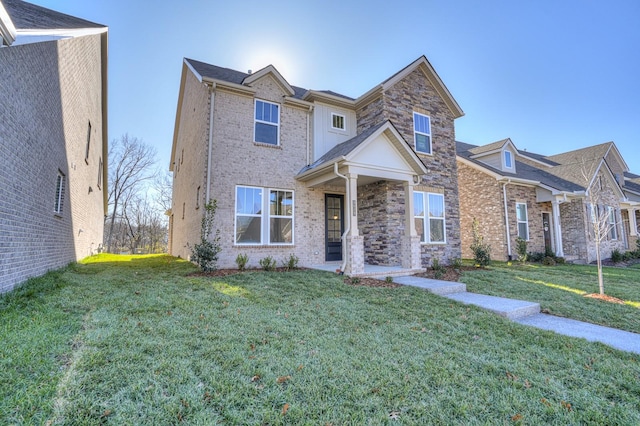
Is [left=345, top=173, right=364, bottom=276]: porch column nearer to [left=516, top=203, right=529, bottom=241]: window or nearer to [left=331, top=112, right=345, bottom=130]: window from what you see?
[left=331, top=112, right=345, bottom=130]: window

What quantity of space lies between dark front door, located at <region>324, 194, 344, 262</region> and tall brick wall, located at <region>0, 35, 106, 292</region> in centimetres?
774

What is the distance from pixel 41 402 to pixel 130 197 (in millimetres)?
35269

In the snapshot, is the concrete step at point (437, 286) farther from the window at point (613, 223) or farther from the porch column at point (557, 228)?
the window at point (613, 223)

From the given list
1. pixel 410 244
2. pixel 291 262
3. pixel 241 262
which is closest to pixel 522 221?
pixel 410 244

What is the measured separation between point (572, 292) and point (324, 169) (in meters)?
7.13

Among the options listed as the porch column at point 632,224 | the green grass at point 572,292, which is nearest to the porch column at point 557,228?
the green grass at point 572,292

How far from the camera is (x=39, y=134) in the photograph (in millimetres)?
5750

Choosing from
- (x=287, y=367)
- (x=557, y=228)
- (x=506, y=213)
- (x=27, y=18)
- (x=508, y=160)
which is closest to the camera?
(x=287, y=367)

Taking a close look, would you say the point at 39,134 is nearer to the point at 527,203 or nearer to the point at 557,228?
the point at 527,203

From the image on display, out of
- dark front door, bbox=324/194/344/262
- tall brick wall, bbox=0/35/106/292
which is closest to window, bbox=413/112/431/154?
dark front door, bbox=324/194/344/262

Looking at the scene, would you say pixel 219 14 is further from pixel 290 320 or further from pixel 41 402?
pixel 41 402

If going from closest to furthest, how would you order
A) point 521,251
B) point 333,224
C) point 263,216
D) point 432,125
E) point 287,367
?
1. point 287,367
2. point 263,216
3. point 333,224
4. point 432,125
5. point 521,251

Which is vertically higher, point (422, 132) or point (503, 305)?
point (422, 132)

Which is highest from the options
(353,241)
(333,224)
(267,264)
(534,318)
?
(333,224)
